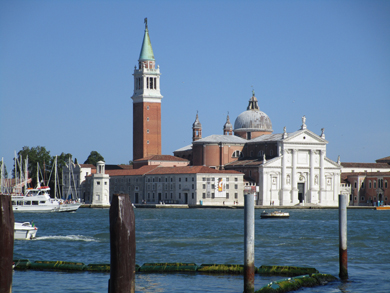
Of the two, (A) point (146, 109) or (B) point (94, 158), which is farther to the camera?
(B) point (94, 158)

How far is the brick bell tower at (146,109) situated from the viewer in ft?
257

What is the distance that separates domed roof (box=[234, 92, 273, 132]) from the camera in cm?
8112

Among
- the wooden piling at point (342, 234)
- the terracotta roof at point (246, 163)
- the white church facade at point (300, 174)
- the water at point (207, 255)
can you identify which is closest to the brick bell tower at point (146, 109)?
the terracotta roof at point (246, 163)

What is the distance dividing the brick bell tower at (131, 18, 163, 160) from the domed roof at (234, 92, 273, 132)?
28.8ft

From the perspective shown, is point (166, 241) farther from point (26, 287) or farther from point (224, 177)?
point (224, 177)

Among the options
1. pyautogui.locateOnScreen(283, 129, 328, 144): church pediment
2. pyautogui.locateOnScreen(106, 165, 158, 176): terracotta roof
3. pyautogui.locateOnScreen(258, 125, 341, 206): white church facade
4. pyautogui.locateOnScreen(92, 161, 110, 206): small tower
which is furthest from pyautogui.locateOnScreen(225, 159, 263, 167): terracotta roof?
pyautogui.locateOnScreen(92, 161, 110, 206): small tower

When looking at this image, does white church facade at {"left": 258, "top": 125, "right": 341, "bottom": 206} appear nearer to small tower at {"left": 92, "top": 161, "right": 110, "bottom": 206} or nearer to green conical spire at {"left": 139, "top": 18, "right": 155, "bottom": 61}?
small tower at {"left": 92, "top": 161, "right": 110, "bottom": 206}

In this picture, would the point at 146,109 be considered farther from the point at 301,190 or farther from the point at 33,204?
the point at 33,204

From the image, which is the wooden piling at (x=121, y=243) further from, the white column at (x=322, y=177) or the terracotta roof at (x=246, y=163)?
the white column at (x=322, y=177)

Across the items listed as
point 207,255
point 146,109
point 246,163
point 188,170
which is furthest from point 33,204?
point 207,255

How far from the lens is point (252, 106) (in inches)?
3285

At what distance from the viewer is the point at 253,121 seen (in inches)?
3199

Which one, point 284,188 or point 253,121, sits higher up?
point 253,121

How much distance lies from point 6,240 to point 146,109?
68589mm
